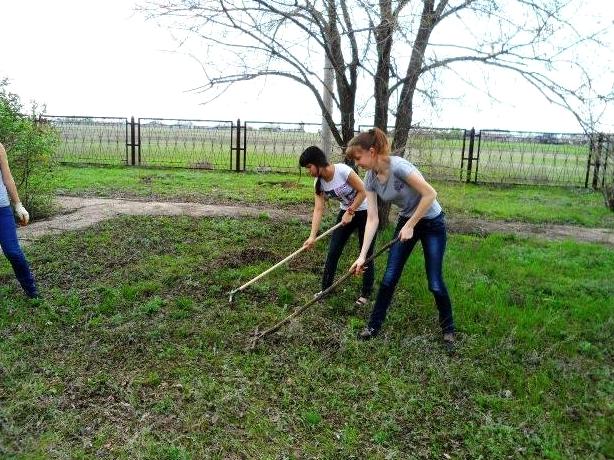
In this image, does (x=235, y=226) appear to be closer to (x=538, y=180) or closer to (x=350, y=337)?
(x=350, y=337)

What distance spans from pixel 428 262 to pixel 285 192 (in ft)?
23.7

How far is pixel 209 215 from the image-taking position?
25.9ft

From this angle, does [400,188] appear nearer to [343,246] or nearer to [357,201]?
[357,201]

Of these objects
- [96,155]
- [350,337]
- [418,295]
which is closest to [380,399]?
[350,337]

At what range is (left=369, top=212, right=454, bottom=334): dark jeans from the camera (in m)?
3.74

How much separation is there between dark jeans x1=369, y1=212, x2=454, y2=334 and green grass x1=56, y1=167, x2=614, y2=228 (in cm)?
322

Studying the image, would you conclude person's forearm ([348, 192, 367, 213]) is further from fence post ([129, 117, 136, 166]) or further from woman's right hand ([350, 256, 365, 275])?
fence post ([129, 117, 136, 166])

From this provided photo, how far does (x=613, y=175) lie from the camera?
9891mm

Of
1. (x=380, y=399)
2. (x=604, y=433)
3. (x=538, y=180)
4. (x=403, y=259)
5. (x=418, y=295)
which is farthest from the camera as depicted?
(x=538, y=180)

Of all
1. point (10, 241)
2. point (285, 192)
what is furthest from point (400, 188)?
point (285, 192)

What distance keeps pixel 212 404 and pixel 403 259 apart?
160cm

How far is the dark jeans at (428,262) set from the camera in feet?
12.3

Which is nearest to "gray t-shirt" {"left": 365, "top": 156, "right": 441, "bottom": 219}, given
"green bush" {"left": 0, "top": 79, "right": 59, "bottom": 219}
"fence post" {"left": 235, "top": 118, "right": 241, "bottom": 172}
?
"green bush" {"left": 0, "top": 79, "right": 59, "bottom": 219}

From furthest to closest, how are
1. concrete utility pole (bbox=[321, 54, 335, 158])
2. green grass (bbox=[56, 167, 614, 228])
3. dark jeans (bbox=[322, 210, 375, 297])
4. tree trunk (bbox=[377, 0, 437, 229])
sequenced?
green grass (bbox=[56, 167, 614, 228]) < concrete utility pole (bbox=[321, 54, 335, 158]) < tree trunk (bbox=[377, 0, 437, 229]) < dark jeans (bbox=[322, 210, 375, 297])
